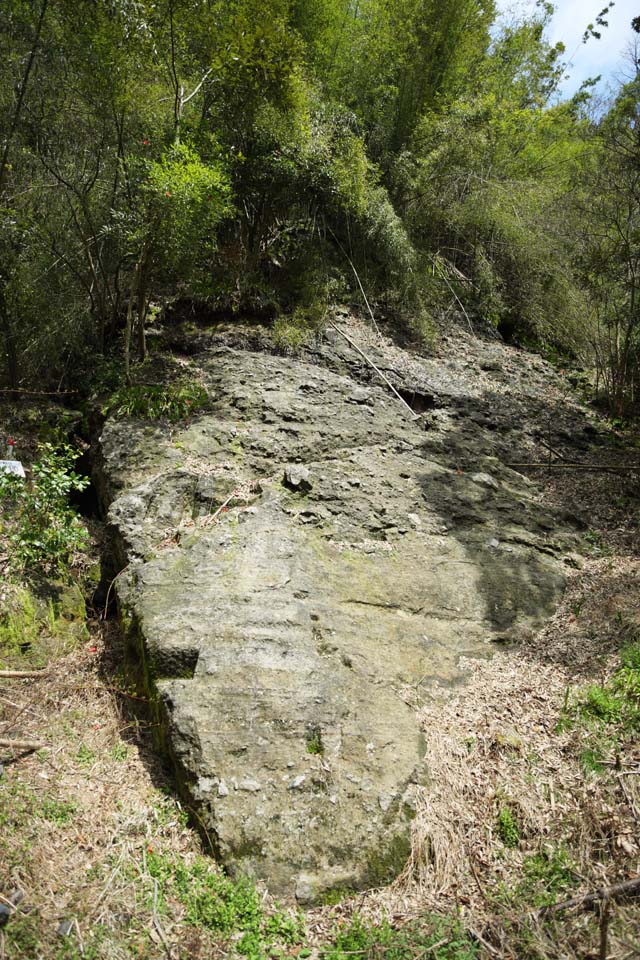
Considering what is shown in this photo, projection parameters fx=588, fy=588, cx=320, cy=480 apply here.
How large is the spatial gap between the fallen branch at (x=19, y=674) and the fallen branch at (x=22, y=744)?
0.44m

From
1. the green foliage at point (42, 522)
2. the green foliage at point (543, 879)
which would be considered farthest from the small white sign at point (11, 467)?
the green foliage at point (543, 879)

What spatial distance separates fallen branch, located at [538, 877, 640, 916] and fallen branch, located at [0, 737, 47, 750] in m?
2.36

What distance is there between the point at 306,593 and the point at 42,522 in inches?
77.4

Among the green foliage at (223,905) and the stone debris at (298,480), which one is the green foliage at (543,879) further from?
the stone debris at (298,480)

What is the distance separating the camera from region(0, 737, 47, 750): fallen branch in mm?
2832

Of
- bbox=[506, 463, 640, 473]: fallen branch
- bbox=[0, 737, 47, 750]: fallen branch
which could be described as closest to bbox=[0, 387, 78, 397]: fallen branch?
bbox=[0, 737, 47, 750]: fallen branch

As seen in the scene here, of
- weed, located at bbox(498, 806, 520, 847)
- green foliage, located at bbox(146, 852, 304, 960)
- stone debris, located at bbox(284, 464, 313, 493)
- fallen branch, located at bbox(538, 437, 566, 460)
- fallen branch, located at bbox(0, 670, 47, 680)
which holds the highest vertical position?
fallen branch, located at bbox(538, 437, 566, 460)

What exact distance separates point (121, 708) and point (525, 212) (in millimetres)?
9268

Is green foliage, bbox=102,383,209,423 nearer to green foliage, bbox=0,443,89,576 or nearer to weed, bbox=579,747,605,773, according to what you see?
green foliage, bbox=0,443,89,576

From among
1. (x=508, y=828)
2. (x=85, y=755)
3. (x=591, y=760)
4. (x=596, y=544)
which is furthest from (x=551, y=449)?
(x=85, y=755)

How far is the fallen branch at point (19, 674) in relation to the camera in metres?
3.25

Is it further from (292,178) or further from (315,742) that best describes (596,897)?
Answer: (292,178)

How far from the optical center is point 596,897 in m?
2.26

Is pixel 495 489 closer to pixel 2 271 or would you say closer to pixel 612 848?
pixel 612 848
